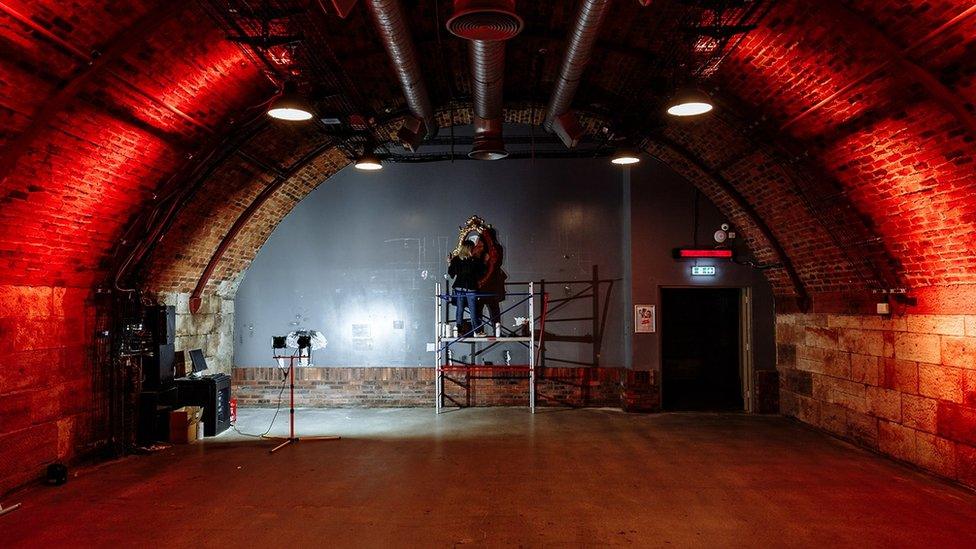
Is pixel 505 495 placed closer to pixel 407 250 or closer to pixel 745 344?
pixel 407 250

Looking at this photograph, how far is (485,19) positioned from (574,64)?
211 cm

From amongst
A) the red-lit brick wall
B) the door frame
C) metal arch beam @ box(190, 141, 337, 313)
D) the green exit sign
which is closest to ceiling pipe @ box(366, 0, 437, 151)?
the red-lit brick wall

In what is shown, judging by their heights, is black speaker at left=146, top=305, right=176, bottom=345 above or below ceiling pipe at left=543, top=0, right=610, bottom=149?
below

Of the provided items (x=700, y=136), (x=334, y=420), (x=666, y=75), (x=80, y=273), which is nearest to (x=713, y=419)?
(x=700, y=136)

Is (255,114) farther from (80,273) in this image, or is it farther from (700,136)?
(700,136)

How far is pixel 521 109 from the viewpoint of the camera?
892 cm

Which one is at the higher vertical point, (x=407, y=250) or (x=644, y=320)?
(x=407, y=250)

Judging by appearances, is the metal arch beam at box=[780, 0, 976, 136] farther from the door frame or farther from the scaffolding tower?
the scaffolding tower

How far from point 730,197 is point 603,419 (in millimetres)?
4234

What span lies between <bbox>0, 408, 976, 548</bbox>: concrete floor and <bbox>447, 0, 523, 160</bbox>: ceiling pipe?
13.5 feet

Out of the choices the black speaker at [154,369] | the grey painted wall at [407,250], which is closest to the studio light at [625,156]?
the grey painted wall at [407,250]

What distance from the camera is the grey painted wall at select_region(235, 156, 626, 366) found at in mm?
9898

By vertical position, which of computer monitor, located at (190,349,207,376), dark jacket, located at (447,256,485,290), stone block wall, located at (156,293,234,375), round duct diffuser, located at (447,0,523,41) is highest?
round duct diffuser, located at (447,0,523,41)

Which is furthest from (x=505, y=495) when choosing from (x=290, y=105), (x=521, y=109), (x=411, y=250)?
(x=521, y=109)
